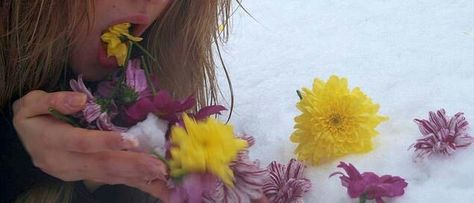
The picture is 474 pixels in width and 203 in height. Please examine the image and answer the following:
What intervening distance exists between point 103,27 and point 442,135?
54cm

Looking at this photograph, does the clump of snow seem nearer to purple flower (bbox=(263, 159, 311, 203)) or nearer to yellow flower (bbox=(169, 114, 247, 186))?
yellow flower (bbox=(169, 114, 247, 186))

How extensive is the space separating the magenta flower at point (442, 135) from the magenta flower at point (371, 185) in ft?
0.34

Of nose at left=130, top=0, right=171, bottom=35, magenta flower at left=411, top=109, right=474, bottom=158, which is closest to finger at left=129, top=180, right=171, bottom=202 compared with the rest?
nose at left=130, top=0, right=171, bottom=35

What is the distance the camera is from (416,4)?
1.72 metres

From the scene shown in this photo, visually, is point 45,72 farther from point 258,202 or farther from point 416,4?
point 416,4

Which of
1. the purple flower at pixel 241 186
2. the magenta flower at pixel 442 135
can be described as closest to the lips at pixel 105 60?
the purple flower at pixel 241 186

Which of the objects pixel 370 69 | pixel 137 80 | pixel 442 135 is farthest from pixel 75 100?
pixel 370 69

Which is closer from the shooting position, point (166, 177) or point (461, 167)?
point (166, 177)

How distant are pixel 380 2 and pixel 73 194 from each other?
102 centimetres

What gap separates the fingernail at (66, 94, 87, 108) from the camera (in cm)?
85

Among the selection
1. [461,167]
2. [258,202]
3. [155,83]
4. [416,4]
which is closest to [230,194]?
[258,202]

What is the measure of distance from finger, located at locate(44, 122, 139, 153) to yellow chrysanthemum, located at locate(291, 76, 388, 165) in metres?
0.39

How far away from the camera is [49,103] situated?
0.87 meters

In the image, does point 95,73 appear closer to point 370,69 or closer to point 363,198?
point 363,198
